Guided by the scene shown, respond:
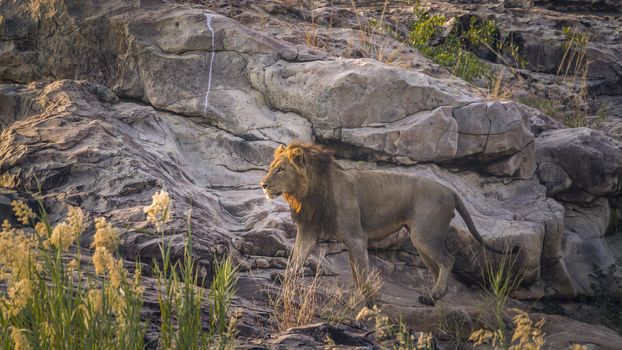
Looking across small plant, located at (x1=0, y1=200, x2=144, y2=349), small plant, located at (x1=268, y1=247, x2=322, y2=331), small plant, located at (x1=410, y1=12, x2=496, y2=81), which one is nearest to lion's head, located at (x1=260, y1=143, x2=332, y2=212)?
small plant, located at (x1=268, y1=247, x2=322, y2=331)

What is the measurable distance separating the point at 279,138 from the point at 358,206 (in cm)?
185

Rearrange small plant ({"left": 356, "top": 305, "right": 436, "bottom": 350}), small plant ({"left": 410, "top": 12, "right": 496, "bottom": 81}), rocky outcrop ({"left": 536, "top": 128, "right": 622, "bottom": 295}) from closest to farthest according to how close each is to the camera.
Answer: small plant ({"left": 356, "top": 305, "right": 436, "bottom": 350}) < rocky outcrop ({"left": 536, "top": 128, "right": 622, "bottom": 295}) < small plant ({"left": 410, "top": 12, "right": 496, "bottom": 81})

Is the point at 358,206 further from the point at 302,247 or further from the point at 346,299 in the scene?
the point at 346,299

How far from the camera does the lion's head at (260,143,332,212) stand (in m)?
9.22

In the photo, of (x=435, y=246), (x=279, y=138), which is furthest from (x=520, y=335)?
(x=279, y=138)

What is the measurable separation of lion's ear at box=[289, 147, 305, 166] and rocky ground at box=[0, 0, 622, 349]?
83cm

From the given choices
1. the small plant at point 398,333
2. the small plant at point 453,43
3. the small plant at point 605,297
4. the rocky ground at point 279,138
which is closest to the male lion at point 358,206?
the rocky ground at point 279,138

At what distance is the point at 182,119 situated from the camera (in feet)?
36.3

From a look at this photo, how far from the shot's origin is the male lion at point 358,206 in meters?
9.29

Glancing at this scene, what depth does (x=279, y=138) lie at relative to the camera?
1106cm

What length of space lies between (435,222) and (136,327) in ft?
19.5

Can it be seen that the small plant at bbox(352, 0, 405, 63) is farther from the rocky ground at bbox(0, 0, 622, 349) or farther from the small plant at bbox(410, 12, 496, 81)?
the small plant at bbox(410, 12, 496, 81)

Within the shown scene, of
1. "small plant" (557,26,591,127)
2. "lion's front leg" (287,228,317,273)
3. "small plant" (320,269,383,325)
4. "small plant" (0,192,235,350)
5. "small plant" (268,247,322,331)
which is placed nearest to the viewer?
"small plant" (0,192,235,350)

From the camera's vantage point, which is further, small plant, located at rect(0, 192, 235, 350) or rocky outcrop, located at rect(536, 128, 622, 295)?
rocky outcrop, located at rect(536, 128, 622, 295)
